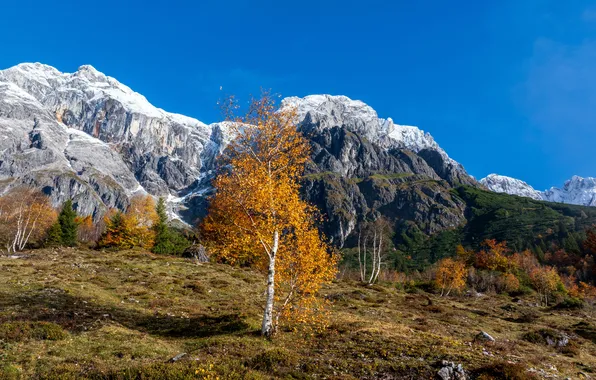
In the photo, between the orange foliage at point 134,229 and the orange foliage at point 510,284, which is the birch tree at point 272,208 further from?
the orange foliage at point 510,284

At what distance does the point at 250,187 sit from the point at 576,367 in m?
22.2

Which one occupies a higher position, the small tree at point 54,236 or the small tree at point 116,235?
the small tree at point 116,235

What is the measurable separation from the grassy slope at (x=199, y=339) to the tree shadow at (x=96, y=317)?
64mm

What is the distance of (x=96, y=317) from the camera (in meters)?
22.8

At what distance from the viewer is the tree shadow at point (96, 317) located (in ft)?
68.6

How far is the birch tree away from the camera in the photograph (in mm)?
21094

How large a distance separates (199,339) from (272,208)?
28.2ft

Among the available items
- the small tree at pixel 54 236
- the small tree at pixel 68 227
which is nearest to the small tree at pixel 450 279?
the small tree at pixel 68 227

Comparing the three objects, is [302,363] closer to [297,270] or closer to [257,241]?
[297,270]

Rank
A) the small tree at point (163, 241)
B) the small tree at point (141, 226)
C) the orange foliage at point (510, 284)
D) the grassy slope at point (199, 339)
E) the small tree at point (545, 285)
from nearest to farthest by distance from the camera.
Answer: the grassy slope at point (199, 339)
the small tree at point (163, 241)
the small tree at point (545, 285)
the small tree at point (141, 226)
the orange foliage at point (510, 284)

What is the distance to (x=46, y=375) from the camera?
1219 centimetres

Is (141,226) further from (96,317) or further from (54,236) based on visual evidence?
(96,317)

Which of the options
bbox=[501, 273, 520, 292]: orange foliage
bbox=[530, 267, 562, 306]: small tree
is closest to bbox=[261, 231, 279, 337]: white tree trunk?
bbox=[530, 267, 562, 306]: small tree

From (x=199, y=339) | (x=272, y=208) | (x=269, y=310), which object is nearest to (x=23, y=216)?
(x=199, y=339)
